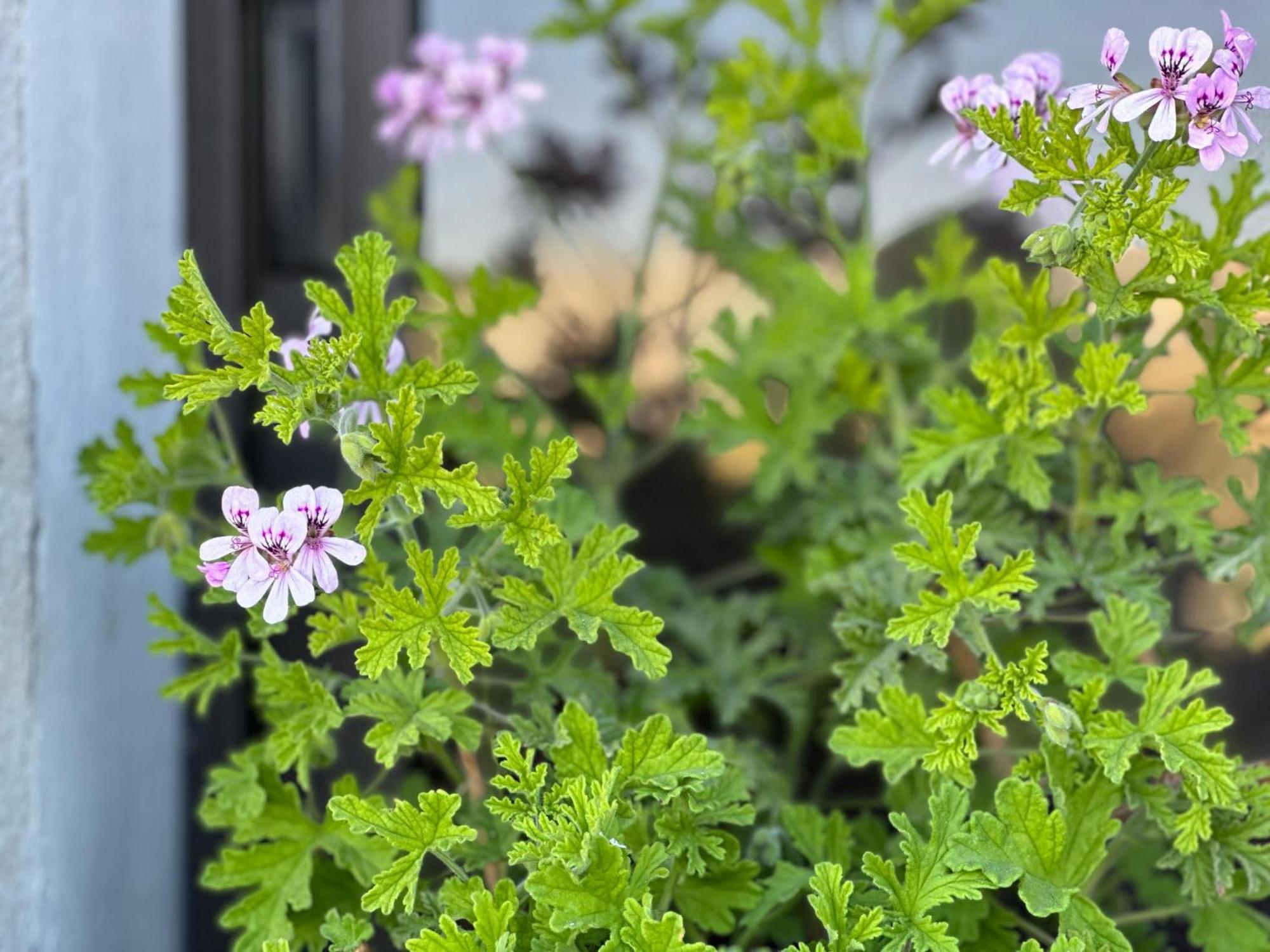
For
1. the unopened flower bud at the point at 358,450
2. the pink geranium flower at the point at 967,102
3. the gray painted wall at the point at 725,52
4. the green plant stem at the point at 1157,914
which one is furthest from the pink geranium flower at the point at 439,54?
the green plant stem at the point at 1157,914

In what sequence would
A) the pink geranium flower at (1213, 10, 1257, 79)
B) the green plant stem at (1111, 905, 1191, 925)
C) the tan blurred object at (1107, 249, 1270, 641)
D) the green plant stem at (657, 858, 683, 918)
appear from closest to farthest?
the pink geranium flower at (1213, 10, 1257, 79) → the green plant stem at (657, 858, 683, 918) → the green plant stem at (1111, 905, 1191, 925) → the tan blurred object at (1107, 249, 1270, 641)

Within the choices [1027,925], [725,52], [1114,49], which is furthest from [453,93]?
[1027,925]

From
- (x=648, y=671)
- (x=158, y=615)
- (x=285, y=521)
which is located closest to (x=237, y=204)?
(x=158, y=615)

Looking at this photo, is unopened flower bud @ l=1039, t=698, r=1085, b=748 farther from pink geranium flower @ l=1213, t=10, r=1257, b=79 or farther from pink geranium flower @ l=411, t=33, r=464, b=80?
pink geranium flower @ l=411, t=33, r=464, b=80

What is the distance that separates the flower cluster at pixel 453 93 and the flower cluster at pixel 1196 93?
72 centimetres

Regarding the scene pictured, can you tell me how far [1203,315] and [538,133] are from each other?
41.4 inches

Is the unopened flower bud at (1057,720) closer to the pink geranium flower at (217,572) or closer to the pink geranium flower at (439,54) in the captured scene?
the pink geranium flower at (217,572)

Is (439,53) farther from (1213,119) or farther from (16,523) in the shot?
(1213,119)

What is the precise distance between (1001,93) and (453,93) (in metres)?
0.68

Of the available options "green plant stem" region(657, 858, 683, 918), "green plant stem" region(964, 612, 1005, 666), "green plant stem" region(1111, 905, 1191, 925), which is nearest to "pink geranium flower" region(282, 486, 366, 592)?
"green plant stem" region(657, 858, 683, 918)

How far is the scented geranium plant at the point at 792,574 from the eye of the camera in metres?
0.78

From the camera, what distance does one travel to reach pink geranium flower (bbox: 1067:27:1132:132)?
78 centimetres

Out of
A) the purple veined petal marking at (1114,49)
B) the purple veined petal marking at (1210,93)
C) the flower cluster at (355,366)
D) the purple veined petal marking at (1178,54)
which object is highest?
the flower cluster at (355,366)

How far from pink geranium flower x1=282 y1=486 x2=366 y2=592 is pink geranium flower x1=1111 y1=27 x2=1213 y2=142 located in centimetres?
57
